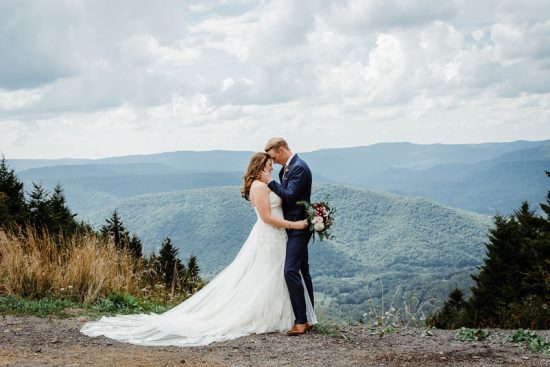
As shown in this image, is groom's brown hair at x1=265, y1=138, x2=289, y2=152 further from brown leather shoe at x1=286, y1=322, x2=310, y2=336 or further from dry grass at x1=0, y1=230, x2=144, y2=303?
dry grass at x1=0, y1=230, x2=144, y2=303

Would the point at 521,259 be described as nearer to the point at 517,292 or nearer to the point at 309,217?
the point at 517,292

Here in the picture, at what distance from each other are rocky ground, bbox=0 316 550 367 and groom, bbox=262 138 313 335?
1.25ft

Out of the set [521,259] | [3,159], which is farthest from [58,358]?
[521,259]

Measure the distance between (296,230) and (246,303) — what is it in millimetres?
1099

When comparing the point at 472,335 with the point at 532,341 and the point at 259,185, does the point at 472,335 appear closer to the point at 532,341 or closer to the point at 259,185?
the point at 532,341

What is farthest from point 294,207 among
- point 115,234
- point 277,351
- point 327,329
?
point 115,234

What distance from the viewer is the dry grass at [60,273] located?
9828 mm

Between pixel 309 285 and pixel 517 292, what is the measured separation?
2799 centimetres

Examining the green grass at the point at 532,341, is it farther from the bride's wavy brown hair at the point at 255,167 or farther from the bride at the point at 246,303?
the bride's wavy brown hair at the point at 255,167

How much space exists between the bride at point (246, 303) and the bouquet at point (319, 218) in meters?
0.15

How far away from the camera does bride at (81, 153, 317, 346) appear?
7.61 m

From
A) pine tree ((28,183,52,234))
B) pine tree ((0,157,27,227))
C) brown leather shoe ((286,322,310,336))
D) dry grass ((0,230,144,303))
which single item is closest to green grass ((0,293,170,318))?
dry grass ((0,230,144,303))

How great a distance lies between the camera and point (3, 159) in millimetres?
30094

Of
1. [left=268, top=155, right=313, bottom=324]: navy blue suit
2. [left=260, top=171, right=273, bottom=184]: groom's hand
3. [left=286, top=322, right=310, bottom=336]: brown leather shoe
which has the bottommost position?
[left=286, top=322, right=310, bottom=336]: brown leather shoe
